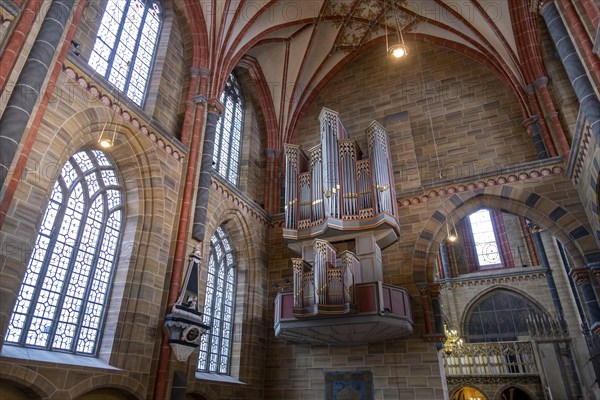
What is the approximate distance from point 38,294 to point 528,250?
20985 millimetres

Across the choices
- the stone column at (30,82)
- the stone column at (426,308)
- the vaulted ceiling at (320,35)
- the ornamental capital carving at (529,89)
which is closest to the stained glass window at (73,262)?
the stone column at (30,82)

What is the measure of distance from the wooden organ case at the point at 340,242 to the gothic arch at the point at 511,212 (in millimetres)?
1428

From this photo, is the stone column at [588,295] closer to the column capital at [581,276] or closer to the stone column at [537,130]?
the column capital at [581,276]

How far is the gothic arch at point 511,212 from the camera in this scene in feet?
36.2

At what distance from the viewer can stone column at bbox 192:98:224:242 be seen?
1050 centimetres

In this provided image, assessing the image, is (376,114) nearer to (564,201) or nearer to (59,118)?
(564,201)

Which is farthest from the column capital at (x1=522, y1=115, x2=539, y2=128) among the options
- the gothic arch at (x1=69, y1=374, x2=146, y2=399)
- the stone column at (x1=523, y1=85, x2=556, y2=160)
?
the gothic arch at (x1=69, y1=374, x2=146, y2=399)

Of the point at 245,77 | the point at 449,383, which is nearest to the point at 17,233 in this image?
the point at 245,77

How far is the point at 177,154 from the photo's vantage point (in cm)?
1088

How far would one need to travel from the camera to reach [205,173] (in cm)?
1118

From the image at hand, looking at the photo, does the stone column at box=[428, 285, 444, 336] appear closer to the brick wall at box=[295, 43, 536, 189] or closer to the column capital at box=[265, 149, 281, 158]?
the brick wall at box=[295, 43, 536, 189]

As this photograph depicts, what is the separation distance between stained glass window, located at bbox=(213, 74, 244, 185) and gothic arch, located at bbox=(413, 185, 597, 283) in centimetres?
652

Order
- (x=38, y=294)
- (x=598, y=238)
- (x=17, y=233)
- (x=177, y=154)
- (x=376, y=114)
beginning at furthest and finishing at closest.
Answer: (x=376, y=114) < (x=177, y=154) < (x=598, y=238) < (x=38, y=294) < (x=17, y=233)

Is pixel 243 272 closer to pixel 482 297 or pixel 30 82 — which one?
pixel 30 82
